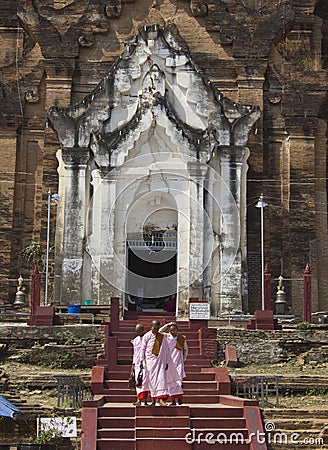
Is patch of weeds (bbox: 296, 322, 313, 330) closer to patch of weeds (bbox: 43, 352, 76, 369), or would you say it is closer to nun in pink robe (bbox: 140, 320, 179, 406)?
patch of weeds (bbox: 43, 352, 76, 369)

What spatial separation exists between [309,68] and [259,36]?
210 centimetres

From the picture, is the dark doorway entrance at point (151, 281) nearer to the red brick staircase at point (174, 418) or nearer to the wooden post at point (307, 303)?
the wooden post at point (307, 303)

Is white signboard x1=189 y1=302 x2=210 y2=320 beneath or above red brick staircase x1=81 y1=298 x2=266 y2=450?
above

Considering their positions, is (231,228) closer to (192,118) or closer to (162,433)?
(192,118)

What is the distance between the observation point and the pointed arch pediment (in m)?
26.2

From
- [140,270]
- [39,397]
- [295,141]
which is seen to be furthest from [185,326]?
[295,141]

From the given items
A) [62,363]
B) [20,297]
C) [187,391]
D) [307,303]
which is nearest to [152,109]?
[20,297]

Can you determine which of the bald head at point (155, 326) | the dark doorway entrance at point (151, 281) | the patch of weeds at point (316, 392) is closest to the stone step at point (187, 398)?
the bald head at point (155, 326)

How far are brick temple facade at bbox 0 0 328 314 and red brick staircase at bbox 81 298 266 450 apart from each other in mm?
8039

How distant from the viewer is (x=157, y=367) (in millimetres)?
15539

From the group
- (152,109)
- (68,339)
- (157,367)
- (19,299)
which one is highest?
(152,109)

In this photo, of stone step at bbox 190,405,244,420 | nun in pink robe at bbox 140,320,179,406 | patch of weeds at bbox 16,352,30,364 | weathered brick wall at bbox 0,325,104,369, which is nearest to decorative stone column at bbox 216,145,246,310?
weathered brick wall at bbox 0,325,104,369

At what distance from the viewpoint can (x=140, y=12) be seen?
→ 96.0 ft

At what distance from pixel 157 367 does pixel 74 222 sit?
11.0 meters
